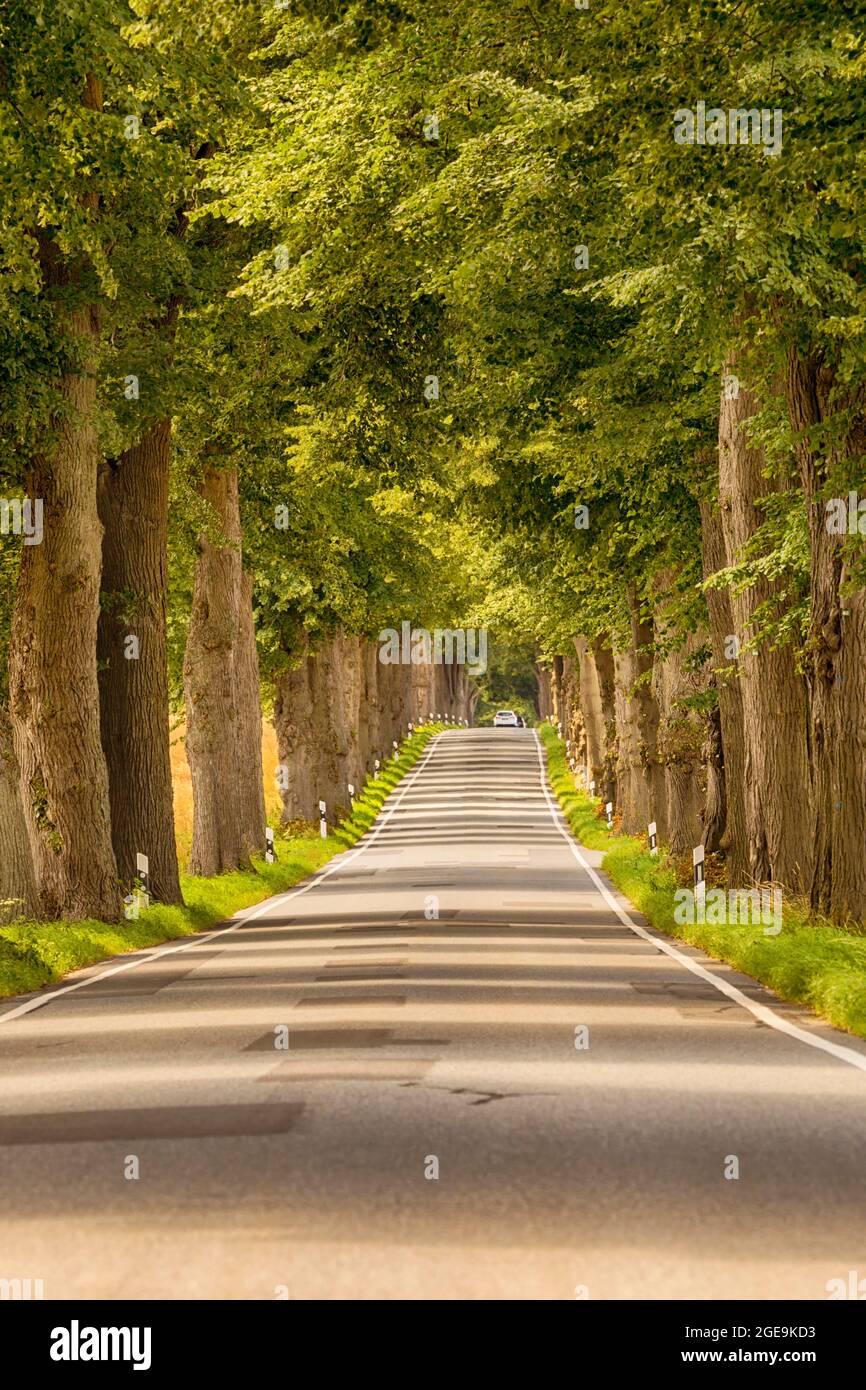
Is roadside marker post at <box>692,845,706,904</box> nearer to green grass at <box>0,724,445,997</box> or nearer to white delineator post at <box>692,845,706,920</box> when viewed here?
white delineator post at <box>692,845,706,920</box>

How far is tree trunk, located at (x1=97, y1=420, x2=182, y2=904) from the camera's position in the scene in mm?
31984

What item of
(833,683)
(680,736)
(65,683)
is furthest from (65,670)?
(680,736)

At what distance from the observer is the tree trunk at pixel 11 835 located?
30.9 metres

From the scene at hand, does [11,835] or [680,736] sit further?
[680,736]

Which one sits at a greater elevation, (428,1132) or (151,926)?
(428,1132)

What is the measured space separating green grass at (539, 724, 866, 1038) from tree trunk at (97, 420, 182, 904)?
6679mm

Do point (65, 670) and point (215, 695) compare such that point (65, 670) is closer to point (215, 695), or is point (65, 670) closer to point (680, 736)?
point (215, 695)

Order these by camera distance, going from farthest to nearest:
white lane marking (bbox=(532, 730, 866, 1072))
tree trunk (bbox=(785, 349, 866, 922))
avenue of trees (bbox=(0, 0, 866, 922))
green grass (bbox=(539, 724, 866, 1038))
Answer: tree trunk (bbox=(785, 349, 866, 922)) → avenue of trees (bbox=(0, 0, 866, 922)) → green grass (bbox=(539, 724, 866, 1038)) → white lane marking (bbox=(532, 730, 866, 1072))

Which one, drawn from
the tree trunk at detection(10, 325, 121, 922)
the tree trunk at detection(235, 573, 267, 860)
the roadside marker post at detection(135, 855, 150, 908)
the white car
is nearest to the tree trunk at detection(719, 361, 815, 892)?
the tree trunk at detection(10, 325, 121, 922)

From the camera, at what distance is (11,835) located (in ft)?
102

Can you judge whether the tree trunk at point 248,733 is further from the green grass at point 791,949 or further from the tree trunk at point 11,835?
the tree trunk at point 11,835

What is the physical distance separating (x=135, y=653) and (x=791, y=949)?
12827 mm

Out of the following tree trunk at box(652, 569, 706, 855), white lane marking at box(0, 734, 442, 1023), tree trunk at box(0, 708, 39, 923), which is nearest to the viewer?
white lane marking at box(0, 734, 442, 1023)

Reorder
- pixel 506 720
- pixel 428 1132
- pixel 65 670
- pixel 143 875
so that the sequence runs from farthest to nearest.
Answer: pixel 506 720
pixel 143 875
pixel 65 670
pixel 428 1132
